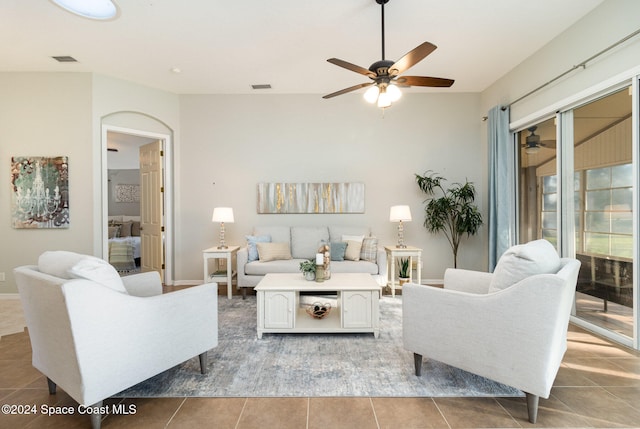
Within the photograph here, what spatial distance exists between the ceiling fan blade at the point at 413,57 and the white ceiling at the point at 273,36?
0.70 meters

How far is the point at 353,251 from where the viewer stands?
430cm

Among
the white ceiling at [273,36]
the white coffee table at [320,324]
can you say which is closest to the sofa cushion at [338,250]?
the white coffee table at [320,324]

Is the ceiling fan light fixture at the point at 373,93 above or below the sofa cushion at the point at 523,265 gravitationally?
above

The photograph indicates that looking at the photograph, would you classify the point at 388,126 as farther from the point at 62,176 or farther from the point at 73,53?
the point at 62,176

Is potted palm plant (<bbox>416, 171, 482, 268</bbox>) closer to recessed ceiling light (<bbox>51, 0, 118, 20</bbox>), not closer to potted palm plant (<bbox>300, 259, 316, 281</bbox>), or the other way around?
potted palm plant (<bbox>300, 259, 316, 281</bbox>)

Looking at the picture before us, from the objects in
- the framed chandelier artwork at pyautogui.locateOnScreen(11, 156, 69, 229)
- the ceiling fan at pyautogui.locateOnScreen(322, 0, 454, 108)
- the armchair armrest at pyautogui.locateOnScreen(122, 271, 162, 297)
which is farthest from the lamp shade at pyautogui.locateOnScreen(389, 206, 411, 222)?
the framed chandelier artwork at pyautogui.locateOnScreen(11, 156, 69, 229)

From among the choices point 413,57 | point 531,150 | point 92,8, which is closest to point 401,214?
point 531,150

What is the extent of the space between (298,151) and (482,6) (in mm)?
2942

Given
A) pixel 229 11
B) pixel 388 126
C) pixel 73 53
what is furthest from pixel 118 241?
pixel 388 126

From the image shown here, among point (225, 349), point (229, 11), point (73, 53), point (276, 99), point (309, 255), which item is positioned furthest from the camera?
point (276, 99)

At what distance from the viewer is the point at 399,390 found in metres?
2.00

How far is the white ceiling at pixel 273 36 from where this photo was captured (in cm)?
279

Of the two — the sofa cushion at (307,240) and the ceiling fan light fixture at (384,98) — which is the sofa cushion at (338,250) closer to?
the sofa cushion at (307,240)

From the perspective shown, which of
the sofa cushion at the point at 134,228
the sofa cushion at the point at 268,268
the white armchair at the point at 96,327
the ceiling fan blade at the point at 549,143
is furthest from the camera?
the sofa cushion at the point at 134,228
